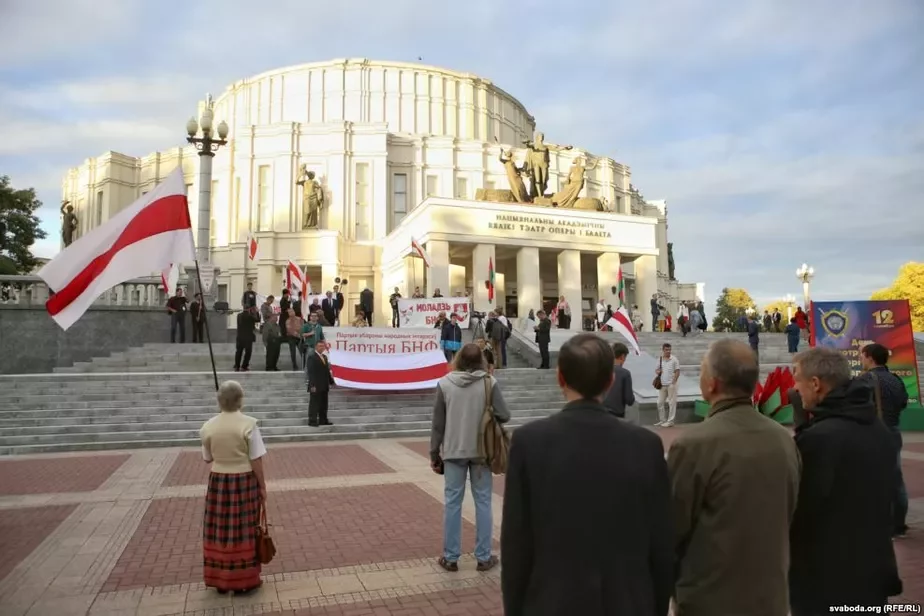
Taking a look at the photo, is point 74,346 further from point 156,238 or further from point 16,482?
point 156,238

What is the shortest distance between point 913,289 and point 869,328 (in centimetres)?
5723

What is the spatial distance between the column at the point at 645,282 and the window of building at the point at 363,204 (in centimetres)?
1910

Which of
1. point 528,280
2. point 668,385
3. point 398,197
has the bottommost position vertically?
point 668,385

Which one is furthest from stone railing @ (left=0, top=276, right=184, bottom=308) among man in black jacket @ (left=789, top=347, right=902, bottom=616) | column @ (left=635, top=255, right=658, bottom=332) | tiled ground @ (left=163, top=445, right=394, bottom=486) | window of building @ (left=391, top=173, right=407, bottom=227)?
window of building @ (left=391, top=173, right=407, bottom=227)

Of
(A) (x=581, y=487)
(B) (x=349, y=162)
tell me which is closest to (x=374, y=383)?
(A) (x=581, y=487)

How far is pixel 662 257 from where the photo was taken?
64.2 meters

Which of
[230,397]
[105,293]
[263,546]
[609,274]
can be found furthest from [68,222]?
[263,546]

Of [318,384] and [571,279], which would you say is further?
[571,279]

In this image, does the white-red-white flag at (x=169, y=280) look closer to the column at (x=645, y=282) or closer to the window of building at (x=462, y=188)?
the column at (x=645, y=282)

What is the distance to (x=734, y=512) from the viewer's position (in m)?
2.38

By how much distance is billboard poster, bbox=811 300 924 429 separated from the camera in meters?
12.3

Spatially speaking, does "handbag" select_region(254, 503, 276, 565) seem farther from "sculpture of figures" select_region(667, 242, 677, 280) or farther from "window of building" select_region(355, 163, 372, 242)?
"sculpture of figures" select_region(667, 242, 677, 280)

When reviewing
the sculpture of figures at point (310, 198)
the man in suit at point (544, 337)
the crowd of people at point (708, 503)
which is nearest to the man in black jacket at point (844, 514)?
the crowd of people at point (708, 503)

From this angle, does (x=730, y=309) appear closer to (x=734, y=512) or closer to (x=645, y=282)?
(x=645, y=282)
